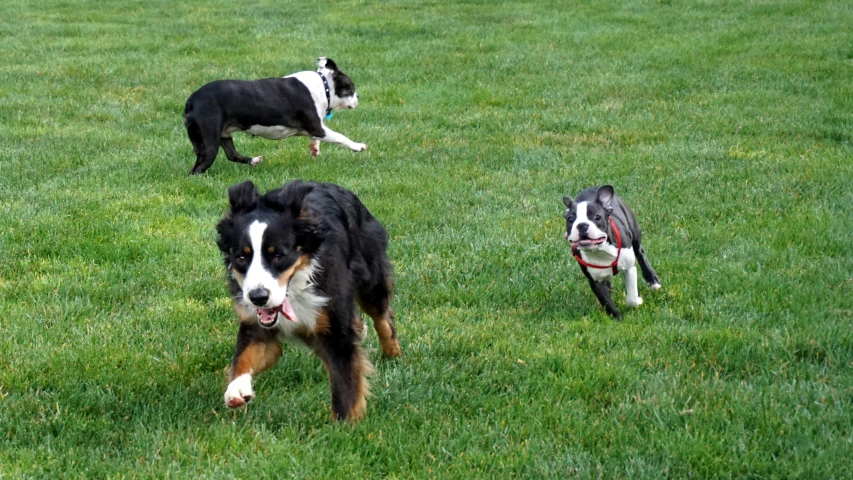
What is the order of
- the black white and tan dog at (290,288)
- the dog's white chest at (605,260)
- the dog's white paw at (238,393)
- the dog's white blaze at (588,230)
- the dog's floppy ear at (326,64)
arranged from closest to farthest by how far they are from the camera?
the black white and tan dog at (290,288) → the dog's white paw at (238,393) → the dog's white blaze at (588,230) → the dog's white chest at (605,260) → the dog's floppy ear at (326,64)

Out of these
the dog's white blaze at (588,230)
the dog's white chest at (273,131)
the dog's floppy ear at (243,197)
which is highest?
the dog's floppy ear at (243,197)

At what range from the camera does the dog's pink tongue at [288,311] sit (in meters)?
4.49

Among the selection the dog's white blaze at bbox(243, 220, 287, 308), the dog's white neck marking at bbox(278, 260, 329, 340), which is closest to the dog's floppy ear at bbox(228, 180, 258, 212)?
the dog's white blaze at bbox(243, 220, 287, 308)

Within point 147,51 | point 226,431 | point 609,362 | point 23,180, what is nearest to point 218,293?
point 226,431

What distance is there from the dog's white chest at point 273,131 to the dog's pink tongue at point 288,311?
6.42m

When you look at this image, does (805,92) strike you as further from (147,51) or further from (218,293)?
(147,51)

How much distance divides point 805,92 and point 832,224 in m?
6.45

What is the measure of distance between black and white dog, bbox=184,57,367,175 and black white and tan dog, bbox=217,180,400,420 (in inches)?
217

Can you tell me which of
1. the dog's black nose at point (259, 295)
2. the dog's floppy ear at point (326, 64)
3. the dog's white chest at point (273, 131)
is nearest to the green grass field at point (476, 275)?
the dog's white chest at point (273, 131)

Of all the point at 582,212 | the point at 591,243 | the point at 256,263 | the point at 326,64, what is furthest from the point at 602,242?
the point at 326,64

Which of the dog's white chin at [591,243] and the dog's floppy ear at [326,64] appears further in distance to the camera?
Answer: the dog's floppy ear at [326,64]

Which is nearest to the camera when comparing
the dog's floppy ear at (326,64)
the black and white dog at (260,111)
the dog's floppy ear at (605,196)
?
the dog's floppy ear at (605,196)

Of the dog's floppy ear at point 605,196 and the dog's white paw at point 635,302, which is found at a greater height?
the dog's floppy ear at point 605,196

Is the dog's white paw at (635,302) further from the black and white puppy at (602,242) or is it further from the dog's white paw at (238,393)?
the dog's white paw at (238,393)
